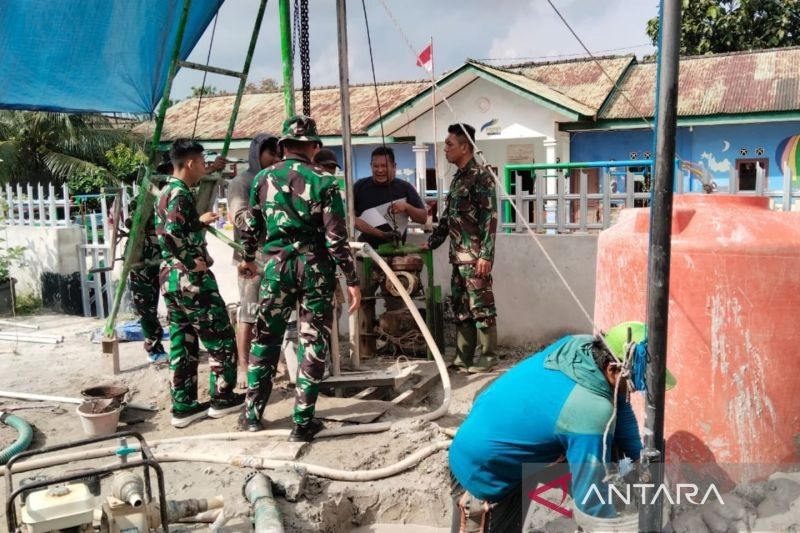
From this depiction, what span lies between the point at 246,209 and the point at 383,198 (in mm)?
1379

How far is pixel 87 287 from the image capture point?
8508mm

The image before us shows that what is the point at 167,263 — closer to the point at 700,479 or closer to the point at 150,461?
the point at 150,461

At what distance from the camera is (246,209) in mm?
4816

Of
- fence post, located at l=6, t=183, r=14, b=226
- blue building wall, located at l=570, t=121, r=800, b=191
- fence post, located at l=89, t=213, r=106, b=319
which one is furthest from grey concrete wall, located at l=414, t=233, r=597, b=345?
blue building wall, located at l=570, t=121, r=800, b=191

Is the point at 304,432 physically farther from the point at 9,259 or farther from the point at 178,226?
the point at 9,259

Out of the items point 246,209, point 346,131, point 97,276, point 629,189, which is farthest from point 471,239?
point 97,276

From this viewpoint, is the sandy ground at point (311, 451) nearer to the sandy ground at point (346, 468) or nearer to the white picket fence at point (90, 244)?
the sandy ground at point (346, 468)

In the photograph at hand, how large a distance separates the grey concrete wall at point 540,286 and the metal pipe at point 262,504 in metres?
3.48

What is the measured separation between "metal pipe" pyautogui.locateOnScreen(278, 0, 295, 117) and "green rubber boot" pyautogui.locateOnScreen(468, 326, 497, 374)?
234 centimetres

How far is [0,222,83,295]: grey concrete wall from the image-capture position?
8.42m

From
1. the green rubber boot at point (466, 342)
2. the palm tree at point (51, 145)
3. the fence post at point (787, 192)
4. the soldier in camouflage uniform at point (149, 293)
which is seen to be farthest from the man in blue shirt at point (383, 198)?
the palm tree at point (51, 145)

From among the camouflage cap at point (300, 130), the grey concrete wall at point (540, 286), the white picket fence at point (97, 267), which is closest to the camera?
the camouflage cap at point (300, 130)

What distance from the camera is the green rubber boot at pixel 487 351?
18.1ft

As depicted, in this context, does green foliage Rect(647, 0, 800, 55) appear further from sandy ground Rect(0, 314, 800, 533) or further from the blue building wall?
sandy ground Rect(0, 314, 800, 533)
